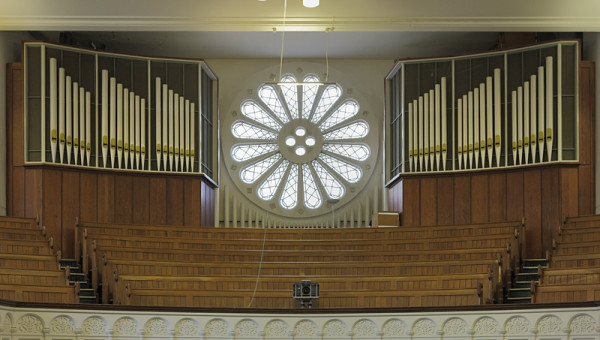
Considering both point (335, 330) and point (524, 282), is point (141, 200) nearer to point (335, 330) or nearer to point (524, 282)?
point (335, 330)

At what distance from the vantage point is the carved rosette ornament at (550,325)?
1029 centimetres

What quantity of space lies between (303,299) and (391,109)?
18.2 feet

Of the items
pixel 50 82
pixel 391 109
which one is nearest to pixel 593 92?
pixel 391 109

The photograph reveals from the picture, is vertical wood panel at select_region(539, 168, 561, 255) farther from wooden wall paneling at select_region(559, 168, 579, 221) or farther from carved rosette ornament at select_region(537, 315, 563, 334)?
carved rosette ornament at select_region(537, 315, 563, 334)

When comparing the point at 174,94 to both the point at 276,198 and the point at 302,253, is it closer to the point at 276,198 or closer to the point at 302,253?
the point at 276,198

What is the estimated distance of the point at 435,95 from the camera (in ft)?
49.0

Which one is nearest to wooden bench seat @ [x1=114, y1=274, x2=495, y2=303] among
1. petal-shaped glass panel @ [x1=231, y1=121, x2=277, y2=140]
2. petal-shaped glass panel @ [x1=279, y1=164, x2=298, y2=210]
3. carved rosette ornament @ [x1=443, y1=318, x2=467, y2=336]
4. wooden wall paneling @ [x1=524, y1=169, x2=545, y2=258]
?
carved rosette ornament @ [x1=443, y1=318, x2=467, y2=336]

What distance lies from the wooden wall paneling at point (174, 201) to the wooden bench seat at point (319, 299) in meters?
3.62

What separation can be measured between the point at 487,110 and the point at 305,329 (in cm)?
512

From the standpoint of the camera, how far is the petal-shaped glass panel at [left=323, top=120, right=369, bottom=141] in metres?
16.7

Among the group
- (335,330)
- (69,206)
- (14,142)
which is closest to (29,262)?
(69,206)

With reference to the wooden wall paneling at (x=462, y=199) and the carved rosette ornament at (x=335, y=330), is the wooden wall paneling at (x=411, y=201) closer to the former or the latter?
the wooden wall paneling at (x=462, y=199)

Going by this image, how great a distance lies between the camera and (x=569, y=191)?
1375cm

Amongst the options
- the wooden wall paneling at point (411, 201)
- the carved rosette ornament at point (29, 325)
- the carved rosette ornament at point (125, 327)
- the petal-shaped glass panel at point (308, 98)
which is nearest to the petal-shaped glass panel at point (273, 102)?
the petal-shaped glass panel at point (308, 98)
